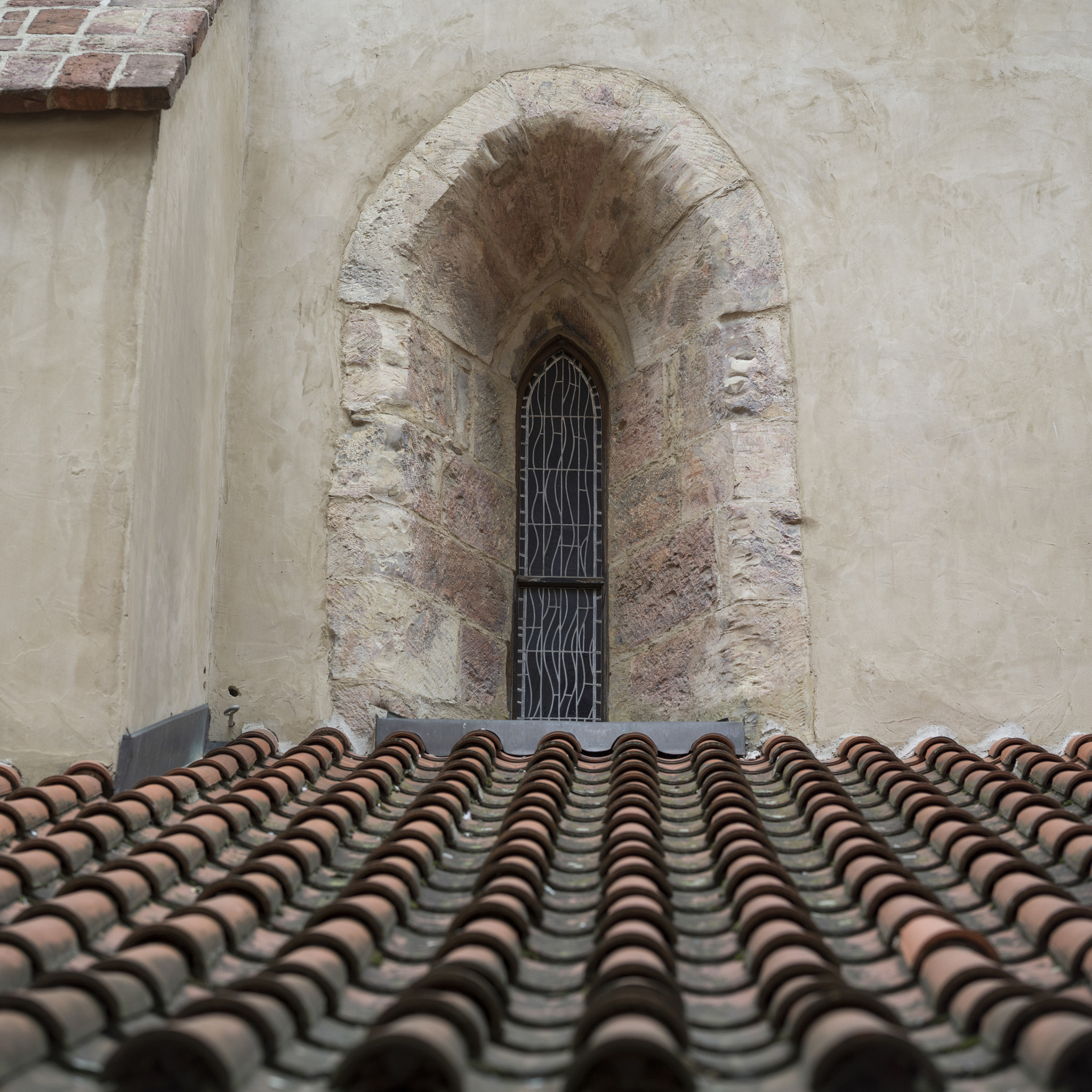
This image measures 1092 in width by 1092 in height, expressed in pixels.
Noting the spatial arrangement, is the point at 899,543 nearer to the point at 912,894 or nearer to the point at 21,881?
the point at 912,894

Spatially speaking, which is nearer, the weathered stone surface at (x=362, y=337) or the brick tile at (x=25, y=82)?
the brick tile at (x=25, y=82)

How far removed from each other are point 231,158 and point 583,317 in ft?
6.52

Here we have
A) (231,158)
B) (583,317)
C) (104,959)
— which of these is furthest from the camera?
(583,317)

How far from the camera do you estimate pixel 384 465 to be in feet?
18.8

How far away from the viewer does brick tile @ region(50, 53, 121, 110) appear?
450cm

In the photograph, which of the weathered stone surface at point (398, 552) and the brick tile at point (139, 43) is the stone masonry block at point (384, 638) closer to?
the weathered stone surface at point (398, 552)

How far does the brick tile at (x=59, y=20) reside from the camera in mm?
4805

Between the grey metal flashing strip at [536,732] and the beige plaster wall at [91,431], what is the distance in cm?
97

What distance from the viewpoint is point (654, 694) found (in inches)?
232

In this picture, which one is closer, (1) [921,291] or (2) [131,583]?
(2) [131,583]

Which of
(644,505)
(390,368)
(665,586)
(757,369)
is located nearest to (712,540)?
(665,586)

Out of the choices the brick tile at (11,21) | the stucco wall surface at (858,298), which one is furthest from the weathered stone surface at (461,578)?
the brick tile at (11,21)

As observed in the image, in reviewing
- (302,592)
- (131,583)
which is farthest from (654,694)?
(131,583)

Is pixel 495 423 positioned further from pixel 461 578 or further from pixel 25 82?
pixel 25 82
